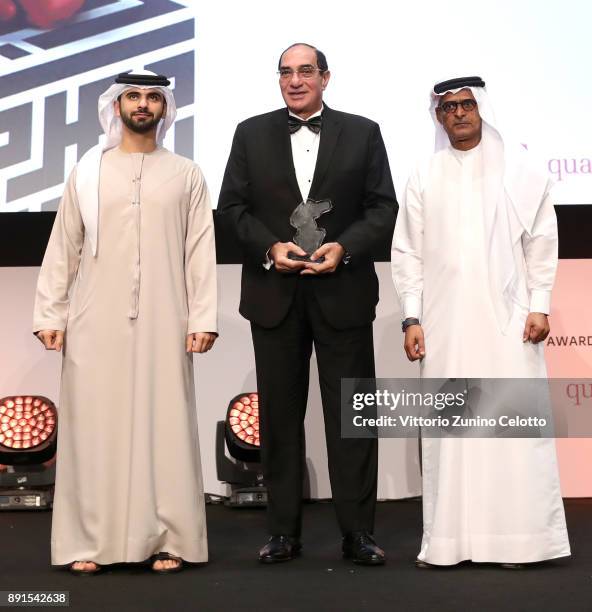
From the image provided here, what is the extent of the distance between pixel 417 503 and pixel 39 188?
2.35 meters

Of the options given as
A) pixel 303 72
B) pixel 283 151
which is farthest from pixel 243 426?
pixel 303 72

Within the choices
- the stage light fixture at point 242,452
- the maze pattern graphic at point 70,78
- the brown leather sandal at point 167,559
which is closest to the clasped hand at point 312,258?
the brown leather sandal at point 167,559

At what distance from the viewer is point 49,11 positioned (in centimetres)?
445

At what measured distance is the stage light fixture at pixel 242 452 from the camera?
14.3ft

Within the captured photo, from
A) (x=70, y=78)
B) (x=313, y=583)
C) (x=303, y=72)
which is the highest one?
(x=70, y=78)

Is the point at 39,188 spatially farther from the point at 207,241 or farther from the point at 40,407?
the point at 207,241

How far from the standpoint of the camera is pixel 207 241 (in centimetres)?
322

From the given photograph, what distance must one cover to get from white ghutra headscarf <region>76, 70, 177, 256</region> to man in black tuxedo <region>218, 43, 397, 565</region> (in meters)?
0.35

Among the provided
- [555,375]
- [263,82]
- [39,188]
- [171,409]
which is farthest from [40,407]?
[555,375]

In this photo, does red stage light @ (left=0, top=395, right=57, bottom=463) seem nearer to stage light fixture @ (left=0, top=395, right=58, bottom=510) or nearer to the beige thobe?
stage light fixture @ (left=0, top=395, right=58, bottom=510)

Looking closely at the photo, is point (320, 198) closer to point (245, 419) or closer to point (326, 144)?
point (326, 144)

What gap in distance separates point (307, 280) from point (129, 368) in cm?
66

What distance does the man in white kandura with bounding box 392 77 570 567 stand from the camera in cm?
305

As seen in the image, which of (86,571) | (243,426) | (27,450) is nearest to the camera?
(86,571)
